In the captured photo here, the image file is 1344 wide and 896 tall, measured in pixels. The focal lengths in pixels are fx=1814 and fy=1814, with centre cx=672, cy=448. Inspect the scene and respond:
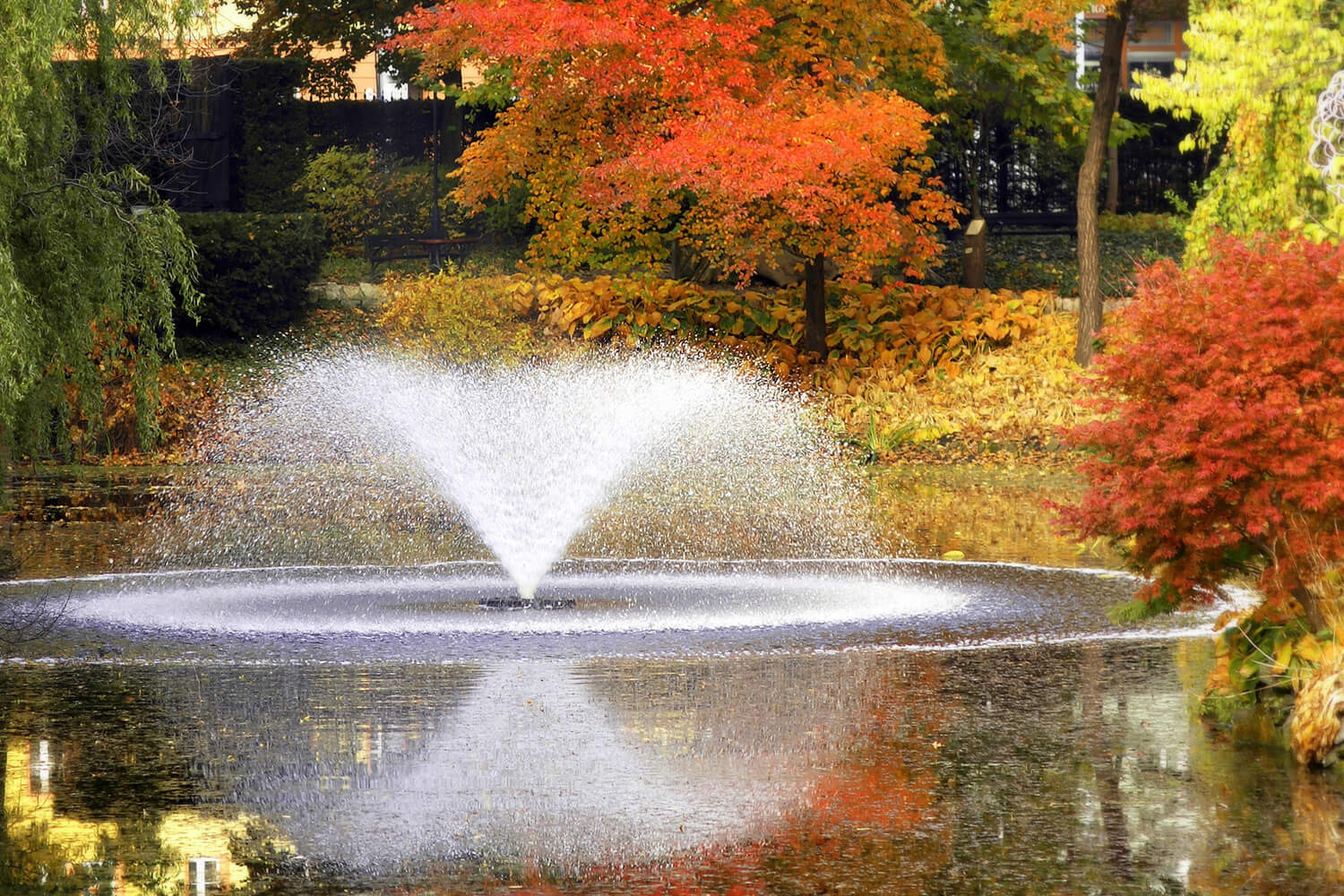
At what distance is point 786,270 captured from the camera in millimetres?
30109

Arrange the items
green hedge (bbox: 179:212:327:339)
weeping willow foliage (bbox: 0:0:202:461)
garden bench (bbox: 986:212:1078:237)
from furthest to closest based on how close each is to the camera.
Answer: garden bench (bbox: 986:212:1078:237), green hedge (bbox: 179:212:327:339), weeping willow foliage (bbox: 0:0:202:461)

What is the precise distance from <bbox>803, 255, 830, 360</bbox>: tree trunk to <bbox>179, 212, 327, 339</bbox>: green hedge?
8.06 metres

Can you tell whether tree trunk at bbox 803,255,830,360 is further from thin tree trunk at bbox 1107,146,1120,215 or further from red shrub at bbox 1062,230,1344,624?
red shrub at bbox 1062,230,1344,624

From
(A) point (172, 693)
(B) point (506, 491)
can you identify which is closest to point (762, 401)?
(B) point (506, 491)

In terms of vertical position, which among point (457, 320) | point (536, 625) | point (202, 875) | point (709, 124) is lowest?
point (536, 625)

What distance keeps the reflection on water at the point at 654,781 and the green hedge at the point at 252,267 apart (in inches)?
757

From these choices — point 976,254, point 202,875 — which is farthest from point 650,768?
point 976,254

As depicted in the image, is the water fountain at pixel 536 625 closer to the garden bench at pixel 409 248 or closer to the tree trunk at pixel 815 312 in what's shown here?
the tree trunk at pixel 815 312

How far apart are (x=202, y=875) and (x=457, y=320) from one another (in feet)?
75.2

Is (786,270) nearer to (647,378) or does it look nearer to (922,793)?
(647,378)

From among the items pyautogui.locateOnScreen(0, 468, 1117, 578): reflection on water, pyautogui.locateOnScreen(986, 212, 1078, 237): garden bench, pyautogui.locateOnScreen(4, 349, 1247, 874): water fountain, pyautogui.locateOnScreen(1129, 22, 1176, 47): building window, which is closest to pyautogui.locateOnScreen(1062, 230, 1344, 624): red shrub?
pyautogui.locateOnScreen(4, 349, 1247, 874): water fountain

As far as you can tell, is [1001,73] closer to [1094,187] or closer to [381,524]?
[1094,187]

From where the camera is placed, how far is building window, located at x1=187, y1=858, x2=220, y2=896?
583 cm

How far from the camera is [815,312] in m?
27.7
